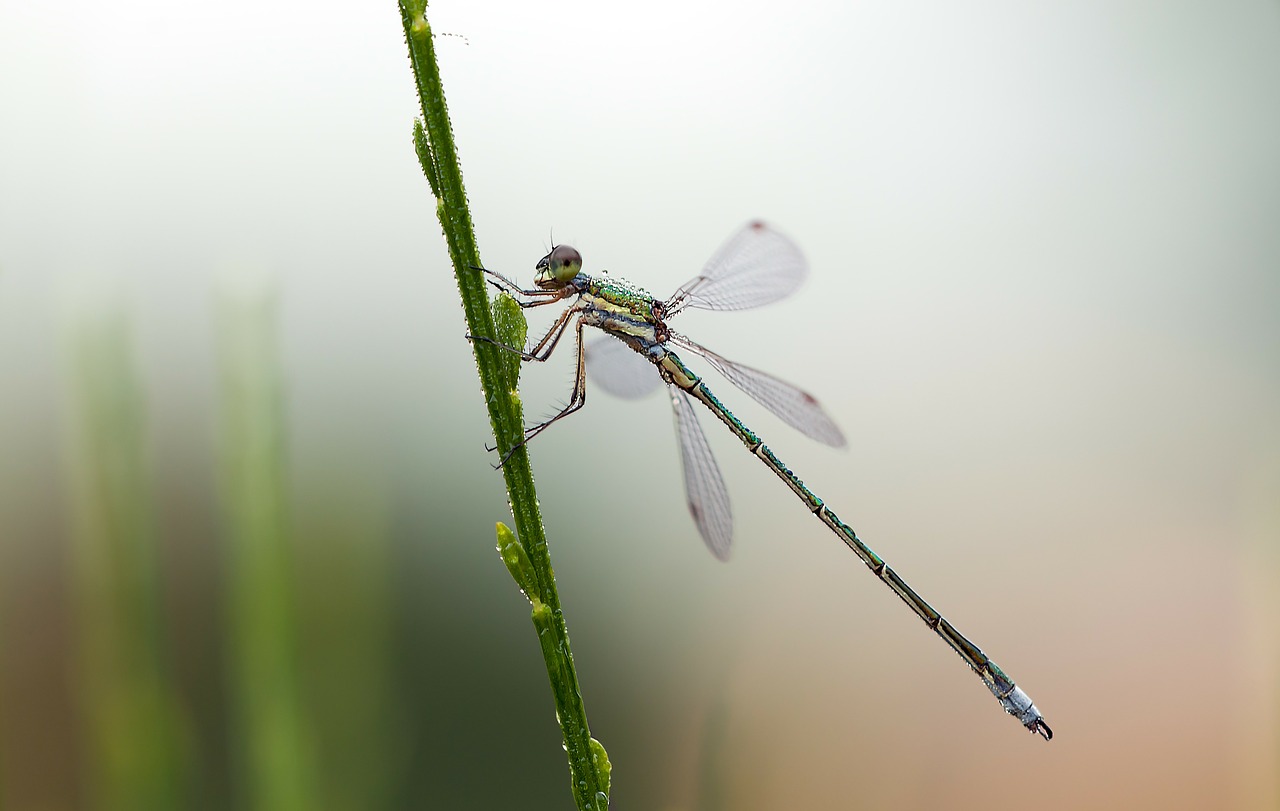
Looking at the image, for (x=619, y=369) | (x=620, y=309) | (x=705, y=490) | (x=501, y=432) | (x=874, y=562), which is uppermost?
(x=620, y=309)

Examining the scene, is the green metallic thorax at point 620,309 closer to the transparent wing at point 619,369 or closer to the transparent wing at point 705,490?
the transparent wing at point 619,369

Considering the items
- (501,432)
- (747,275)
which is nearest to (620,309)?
(747,275)

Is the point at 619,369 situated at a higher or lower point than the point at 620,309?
lower

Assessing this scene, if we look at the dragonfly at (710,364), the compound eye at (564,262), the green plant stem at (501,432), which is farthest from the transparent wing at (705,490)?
the green plant stem at (501,432)

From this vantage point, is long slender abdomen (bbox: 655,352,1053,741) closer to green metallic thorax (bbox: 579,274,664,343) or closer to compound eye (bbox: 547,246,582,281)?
green metallic thorax (bbox: 579,274,664,343)

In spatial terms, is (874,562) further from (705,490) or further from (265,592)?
(265,592)

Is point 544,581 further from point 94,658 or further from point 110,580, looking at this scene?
point 94,658
